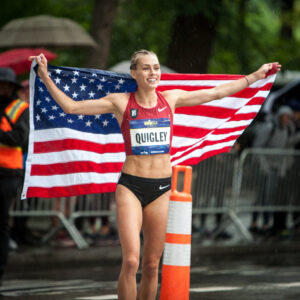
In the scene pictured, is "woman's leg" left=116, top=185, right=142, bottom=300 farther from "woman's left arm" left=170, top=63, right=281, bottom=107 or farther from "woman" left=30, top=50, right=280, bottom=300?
"woman's left arm" left=170, top=63, right=281, bottom=107

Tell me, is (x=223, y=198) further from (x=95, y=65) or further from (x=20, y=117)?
(x=20, y=117)

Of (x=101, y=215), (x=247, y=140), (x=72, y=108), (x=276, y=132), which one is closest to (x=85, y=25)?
(x=247, y=140)

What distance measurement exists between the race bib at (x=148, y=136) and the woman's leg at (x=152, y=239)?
363 mm

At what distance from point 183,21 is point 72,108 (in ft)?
33.2

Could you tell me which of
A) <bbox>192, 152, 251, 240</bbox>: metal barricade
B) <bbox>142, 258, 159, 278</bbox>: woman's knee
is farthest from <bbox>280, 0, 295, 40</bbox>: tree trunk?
<bbox>142, 258, 159, 278</bbox>: woman's knee

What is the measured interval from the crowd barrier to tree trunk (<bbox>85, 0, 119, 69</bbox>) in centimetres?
359

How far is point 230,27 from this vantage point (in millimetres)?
17562

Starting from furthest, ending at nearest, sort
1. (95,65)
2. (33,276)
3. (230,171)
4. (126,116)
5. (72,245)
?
(95,65), (230,171), (72,245), (33,276), (126,116)

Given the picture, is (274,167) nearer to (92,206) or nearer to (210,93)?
(92,206)

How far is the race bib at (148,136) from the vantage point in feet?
22.0

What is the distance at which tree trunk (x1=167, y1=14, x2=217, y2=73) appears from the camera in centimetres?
1645

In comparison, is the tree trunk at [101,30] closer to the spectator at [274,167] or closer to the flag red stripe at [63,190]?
the spectator at [274,167]

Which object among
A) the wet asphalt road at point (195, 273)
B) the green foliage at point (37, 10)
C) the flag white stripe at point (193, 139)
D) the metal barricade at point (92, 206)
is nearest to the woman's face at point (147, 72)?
the flag white stripe at point (193, 139)

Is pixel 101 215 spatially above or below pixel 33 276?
above
